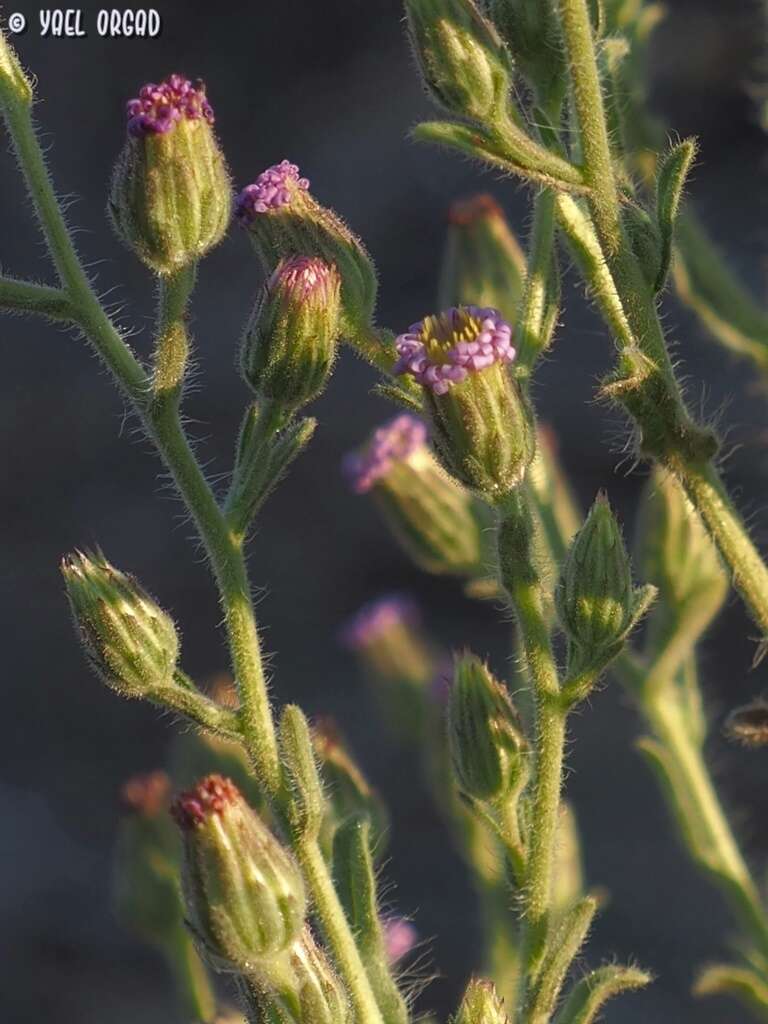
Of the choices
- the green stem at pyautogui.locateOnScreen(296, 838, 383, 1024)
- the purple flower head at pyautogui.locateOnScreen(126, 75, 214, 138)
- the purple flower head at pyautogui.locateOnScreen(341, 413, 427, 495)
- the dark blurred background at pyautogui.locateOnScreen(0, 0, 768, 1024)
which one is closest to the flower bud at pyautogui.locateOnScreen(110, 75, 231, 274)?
the purple flower head at pyautogui.locateOnScreen(126, 75, 214, 138)

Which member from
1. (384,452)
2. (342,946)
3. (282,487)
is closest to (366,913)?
(342,946)

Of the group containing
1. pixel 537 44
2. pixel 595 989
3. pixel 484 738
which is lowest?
pixel 595 989

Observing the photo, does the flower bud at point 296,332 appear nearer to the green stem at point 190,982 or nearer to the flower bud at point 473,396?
the flower bud at point 473,396

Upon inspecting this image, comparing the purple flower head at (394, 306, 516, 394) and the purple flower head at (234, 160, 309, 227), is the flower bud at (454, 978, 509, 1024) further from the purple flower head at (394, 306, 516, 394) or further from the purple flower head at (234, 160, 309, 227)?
the purple flower head at (234, 160, 309, 227)

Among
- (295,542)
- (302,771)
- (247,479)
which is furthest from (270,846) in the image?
(295,542)

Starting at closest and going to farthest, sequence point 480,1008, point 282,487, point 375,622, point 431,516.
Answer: point 480,1008 < point 431,516 < point 375,622 < point 282,487

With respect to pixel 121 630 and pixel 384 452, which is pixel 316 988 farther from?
pixel 384 452

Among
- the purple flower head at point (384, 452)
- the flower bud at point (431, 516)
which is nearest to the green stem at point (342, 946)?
the flower bud at point (431, 516)
